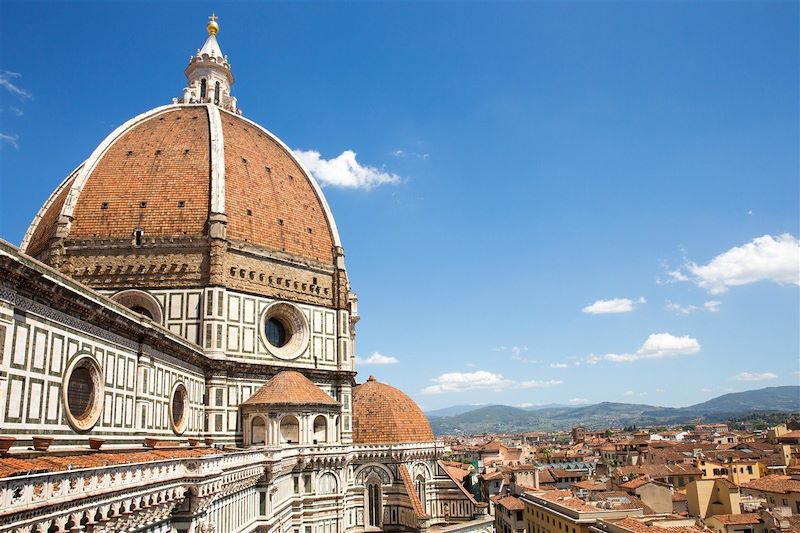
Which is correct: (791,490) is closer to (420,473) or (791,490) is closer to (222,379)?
(420,473)

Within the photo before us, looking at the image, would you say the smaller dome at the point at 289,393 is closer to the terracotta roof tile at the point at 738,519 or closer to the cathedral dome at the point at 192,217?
the cathedral dome at the point at 192,217

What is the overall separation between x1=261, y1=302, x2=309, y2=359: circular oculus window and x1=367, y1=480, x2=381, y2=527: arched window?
9385 millimetres

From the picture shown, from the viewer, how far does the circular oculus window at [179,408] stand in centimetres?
2828

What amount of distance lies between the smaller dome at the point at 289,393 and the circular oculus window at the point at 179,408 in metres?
4.04

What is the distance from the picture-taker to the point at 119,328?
72.5 feet

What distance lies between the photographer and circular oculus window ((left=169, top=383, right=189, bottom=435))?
28.3 meters

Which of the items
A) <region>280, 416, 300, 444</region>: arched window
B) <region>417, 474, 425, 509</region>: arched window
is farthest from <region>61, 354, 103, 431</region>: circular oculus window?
<region>417, 474, 425, 509</region>: arched window

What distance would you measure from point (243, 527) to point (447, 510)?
23.8 meters

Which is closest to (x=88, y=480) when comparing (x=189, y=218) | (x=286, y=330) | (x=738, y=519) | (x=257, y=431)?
(x=257, y=431)

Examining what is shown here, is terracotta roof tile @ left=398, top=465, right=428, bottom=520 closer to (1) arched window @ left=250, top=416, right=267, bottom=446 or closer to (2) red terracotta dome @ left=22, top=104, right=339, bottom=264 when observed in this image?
(1) arched window @ left=250, top=416, right=267, bottom=446

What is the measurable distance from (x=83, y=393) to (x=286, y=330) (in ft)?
60.4

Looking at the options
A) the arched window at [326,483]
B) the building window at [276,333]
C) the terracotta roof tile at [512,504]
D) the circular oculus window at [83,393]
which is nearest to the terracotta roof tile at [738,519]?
the terracotta roof tile at [512,504]

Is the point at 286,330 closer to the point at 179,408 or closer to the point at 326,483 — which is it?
the point at 326,483

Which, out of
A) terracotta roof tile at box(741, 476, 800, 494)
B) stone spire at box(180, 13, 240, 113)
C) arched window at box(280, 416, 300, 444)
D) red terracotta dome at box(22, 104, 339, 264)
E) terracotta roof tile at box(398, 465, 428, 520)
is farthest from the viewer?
terracotta roof tile at box(741, 476, 800, 494)
